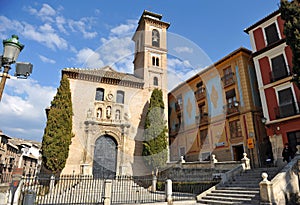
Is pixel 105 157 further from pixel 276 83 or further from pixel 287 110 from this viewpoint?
pixel 276 83

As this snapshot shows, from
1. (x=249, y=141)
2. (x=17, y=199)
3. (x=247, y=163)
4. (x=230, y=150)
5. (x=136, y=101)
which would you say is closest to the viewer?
(x=17, y=199)

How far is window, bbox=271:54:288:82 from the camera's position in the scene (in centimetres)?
1440

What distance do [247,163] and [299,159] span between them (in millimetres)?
3261

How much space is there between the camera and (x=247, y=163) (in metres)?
12.3

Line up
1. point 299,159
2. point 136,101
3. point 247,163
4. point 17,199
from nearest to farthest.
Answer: point 17,199
point 299,159
point 247,163
point 136,101

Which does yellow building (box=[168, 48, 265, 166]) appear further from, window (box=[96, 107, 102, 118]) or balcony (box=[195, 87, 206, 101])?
window (box=[96, 107, 102, 118])

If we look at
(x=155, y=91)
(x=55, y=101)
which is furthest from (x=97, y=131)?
(x=155, y=91)

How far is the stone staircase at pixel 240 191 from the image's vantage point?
8764 millimetres

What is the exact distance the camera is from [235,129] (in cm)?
1755

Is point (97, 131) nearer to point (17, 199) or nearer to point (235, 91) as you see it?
point (17, 199)

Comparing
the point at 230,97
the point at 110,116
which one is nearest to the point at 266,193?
the point at 230,97

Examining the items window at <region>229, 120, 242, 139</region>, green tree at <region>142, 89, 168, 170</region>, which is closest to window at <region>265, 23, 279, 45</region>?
window at <region>229, 120, 242, 139</region>

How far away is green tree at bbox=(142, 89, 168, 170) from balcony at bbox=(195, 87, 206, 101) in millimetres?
4562

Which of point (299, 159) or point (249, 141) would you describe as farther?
point (249, 141)
